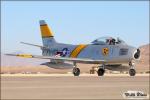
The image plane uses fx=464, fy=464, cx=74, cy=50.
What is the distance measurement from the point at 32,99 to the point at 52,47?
30.4 m

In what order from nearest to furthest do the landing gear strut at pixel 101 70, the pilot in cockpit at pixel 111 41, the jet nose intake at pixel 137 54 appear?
the jet nose intake at pixel 137 54 < the pilot in cockpit at pixel 111 41 < the landing gear strut at pixel 101 70

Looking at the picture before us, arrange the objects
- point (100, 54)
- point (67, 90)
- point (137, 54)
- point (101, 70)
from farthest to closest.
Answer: point (101, 70), point (100, 54), point (137, 54), point (67, 90)

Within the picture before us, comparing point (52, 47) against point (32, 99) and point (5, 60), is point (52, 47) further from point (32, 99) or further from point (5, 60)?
point (5, 60)

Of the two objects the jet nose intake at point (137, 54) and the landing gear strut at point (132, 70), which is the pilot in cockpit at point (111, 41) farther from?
the jet nose intake at point (137, 54)

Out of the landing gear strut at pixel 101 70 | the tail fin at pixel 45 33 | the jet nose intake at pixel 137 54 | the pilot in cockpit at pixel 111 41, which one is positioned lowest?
the landing gear strut at pixel 101 70

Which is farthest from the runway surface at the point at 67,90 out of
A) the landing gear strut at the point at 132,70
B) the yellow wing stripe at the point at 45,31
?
the yellow wing stripe at the point at 45,31

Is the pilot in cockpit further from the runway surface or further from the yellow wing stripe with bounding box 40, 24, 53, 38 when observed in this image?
the runway surface

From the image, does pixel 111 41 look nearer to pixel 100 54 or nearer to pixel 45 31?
pixel 100 54

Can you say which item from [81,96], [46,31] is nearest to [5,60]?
[46,31]

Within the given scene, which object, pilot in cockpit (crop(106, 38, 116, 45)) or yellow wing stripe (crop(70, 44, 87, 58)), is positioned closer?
pilot in cockpit (crop(106, 38, 116, 45))

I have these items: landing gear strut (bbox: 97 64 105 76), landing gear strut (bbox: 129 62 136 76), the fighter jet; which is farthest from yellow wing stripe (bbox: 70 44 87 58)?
landing gear strut (bbox: 129 62 136 76)

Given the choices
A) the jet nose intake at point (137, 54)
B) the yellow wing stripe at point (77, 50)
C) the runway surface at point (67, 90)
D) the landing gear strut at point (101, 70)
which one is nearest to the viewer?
the runway surface at point (67, 90)

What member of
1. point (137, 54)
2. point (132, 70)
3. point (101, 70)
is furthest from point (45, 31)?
point (137, 54)

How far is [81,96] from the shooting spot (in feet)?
45.7
